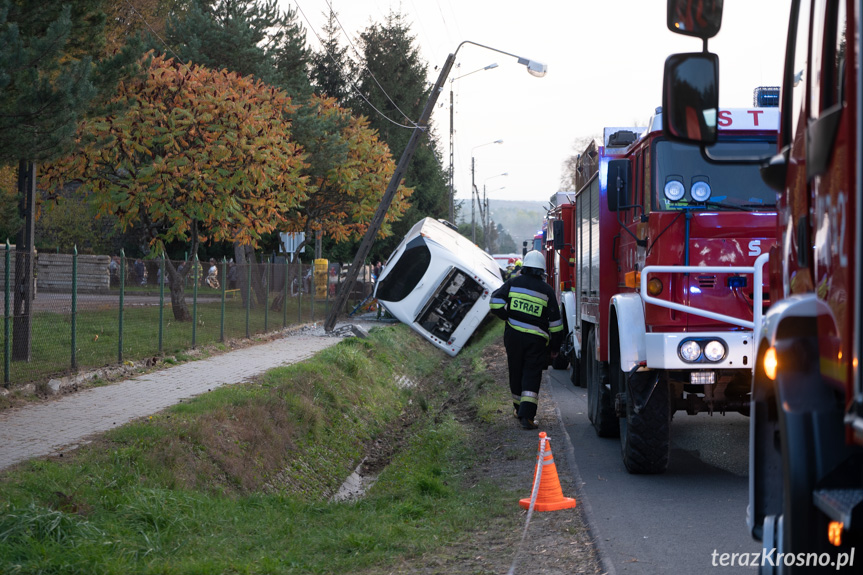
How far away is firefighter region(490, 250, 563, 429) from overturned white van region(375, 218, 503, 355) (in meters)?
12.1

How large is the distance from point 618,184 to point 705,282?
4.17 ft

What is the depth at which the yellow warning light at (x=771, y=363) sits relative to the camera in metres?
3.02

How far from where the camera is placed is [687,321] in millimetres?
7645

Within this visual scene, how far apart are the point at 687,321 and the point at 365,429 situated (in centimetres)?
741

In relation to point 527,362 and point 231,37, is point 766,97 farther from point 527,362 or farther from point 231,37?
point 231,37

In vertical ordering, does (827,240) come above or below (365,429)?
above

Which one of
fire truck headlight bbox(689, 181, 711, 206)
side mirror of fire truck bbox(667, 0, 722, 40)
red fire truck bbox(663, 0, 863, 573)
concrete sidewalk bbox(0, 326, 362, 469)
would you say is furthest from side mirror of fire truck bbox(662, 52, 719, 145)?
concrete sidewalk bbox(0, 326, 362, 469)

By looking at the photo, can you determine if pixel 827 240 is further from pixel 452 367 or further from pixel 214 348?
pixel 452 367

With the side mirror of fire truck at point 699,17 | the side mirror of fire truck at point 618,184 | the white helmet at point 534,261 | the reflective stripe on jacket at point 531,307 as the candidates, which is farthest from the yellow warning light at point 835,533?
the white helmet at point 534,261

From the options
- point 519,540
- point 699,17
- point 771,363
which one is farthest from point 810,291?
point 519,540

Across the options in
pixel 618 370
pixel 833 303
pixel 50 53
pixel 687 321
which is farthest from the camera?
pixel 50 53

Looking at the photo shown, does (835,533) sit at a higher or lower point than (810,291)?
lower

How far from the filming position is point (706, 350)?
7.52m

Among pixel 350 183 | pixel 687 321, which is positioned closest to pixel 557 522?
pixel 687 321
